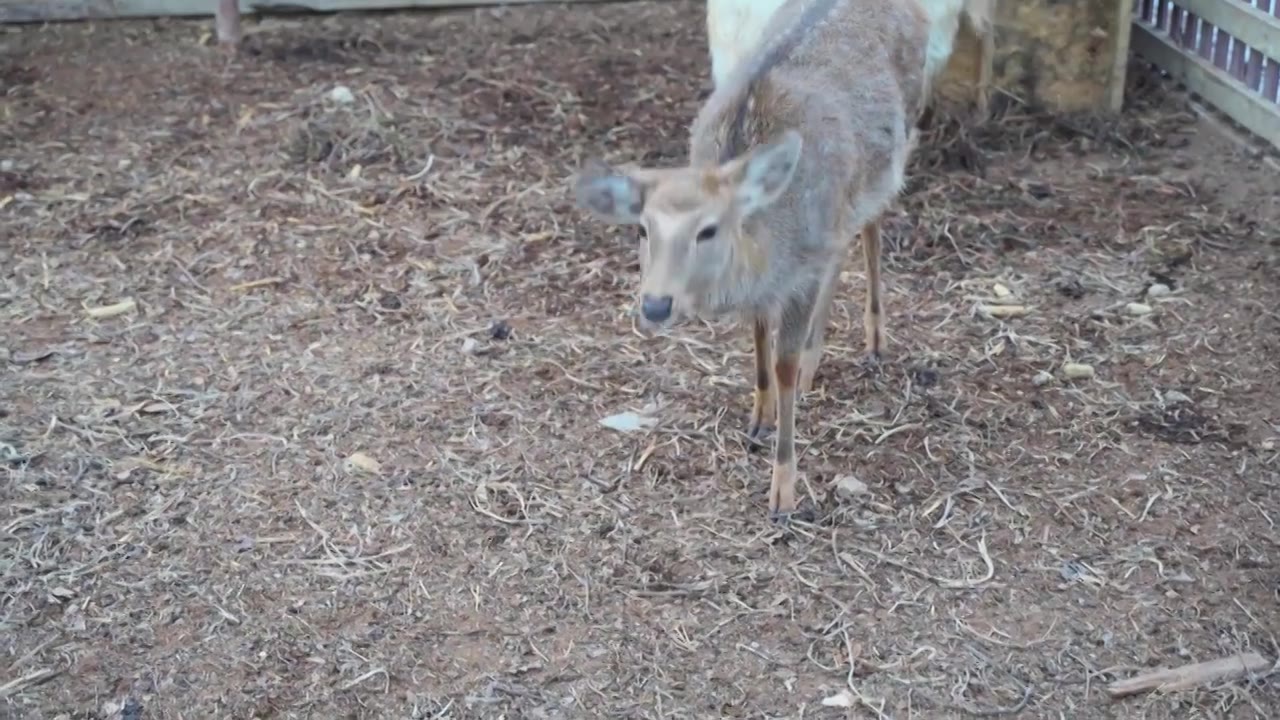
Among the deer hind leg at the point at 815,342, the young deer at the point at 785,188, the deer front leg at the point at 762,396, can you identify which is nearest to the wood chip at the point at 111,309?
the young deer at the point at 785,188

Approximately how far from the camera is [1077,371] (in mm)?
5285

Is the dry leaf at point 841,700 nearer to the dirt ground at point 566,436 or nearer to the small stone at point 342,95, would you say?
the dirt ground at point 566,436

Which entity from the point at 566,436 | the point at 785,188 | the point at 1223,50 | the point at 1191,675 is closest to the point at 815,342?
the point at 566,436

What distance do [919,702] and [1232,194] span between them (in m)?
3.95

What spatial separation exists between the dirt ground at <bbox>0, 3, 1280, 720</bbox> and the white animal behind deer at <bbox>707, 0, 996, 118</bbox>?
38 centimetres

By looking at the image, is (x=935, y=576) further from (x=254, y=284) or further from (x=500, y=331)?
(x=254, y=284)

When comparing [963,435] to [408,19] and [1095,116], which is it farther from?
[408,19]

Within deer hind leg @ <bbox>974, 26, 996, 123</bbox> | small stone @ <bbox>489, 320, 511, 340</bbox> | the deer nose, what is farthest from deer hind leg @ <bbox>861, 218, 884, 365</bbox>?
deer hind leg @ <bbox>974, 26, 996, 123</bbox>

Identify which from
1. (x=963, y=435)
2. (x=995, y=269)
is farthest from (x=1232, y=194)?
(x=963, y=435)

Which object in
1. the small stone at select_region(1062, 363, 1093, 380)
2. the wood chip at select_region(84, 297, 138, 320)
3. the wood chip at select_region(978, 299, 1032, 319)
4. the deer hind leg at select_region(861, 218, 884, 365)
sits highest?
the deer hind leg at select_region(861, 218, 884, 365)

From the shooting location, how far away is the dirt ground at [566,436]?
3.95m

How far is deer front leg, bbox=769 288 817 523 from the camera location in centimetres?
450

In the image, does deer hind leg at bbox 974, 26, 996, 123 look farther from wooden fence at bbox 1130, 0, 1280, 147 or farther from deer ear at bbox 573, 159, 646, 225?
deer ear at bbox 573, 159, 646, 225

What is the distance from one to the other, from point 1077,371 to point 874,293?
32.0 inches
